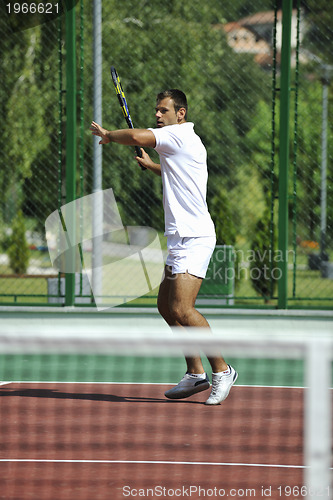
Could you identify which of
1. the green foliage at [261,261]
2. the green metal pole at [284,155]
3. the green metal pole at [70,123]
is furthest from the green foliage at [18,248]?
the green metal pole at [284,155]

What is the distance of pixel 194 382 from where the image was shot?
21.0 ft

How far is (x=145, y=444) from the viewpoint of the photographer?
5.09 metres

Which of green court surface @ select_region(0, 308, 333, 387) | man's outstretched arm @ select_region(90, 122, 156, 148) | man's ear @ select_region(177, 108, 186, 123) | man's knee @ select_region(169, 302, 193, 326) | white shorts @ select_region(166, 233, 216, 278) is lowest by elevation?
green court surface @ select_region(0, 308, 333, 387)

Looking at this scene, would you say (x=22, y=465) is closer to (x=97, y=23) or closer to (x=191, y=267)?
(x=191, y=267)

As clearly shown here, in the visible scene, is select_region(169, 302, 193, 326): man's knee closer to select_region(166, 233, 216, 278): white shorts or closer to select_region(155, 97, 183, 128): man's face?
select_region(166, 233, 216, 278): white shorts

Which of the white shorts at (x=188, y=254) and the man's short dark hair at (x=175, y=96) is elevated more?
the man's short dark hair at (x=175, y=96)

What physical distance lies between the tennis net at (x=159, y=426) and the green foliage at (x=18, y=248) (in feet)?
34.5

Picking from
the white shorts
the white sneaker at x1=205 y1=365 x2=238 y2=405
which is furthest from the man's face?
the white sneaker at x1=205 y1=365 x2=238 y2=405

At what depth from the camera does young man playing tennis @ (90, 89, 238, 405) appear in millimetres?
6176

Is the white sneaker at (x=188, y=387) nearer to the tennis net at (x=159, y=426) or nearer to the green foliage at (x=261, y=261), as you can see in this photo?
the tennis net at (x=159, y=426)

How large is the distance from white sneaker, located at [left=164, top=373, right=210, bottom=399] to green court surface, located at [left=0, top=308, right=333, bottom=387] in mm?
397

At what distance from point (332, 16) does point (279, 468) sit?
1950cm

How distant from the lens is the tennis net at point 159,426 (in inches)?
128

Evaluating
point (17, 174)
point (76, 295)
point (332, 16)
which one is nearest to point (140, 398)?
point (76, 295)
